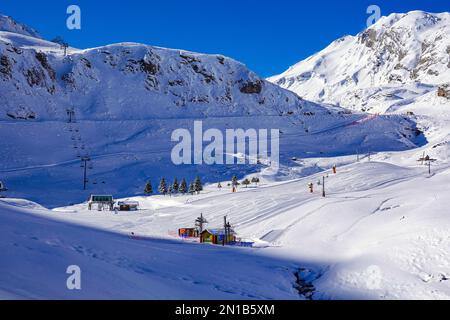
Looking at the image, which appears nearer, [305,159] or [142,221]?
[142,221]

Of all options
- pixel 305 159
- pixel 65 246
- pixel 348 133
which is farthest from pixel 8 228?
pixel 348 133

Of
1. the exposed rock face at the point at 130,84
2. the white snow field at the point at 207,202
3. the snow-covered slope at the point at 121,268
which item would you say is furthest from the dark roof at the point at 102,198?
the exposed rock face at the point at 130,84

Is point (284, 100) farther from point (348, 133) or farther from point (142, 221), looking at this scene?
point (142, 221)

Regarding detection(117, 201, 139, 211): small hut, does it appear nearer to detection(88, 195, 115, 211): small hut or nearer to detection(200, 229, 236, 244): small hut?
detection(88, 195, 115, 211): small hut

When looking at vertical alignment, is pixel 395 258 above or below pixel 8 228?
below

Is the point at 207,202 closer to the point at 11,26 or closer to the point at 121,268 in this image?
the point at 121,268
